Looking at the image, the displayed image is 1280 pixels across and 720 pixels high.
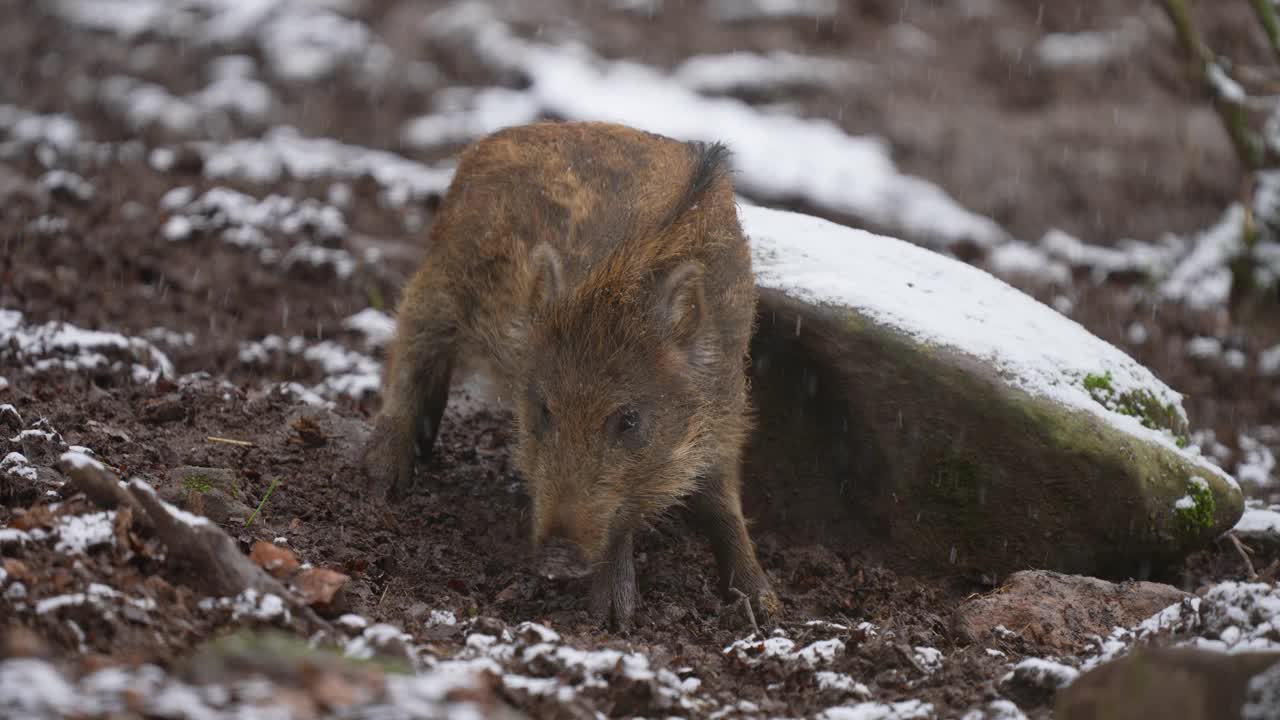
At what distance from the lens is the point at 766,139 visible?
1167 centimetres

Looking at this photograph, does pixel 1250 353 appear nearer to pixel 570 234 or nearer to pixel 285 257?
pixel 570 234

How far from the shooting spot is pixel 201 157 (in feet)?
33.7

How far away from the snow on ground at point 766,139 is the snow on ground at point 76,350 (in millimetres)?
5483

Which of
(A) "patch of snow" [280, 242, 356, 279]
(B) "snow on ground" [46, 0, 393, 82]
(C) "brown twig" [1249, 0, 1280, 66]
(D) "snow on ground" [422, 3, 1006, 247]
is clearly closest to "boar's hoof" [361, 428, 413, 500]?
(A) "patch of snow" [280, 242, 356, 279]

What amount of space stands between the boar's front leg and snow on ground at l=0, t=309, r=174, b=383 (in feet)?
8.19

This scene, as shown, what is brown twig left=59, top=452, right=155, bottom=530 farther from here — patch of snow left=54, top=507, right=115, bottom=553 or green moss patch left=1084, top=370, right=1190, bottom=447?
green moss patch left=1084, top=370, right=1190, bottom=447

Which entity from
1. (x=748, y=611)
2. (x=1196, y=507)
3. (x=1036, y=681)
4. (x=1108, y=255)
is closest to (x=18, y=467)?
(x=748, y=611)

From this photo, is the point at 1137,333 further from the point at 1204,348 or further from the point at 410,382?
the point at 410,382

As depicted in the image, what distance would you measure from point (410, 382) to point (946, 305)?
2.38 m

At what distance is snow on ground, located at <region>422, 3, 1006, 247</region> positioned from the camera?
35.4ft

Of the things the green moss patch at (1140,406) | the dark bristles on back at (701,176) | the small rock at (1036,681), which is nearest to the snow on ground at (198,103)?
the dark bristles on back at (701,176)

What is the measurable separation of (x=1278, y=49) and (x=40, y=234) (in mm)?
8112

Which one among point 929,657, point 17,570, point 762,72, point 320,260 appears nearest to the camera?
point 17,570

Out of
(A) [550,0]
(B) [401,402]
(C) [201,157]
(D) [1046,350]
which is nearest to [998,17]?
(A) [550,0]
